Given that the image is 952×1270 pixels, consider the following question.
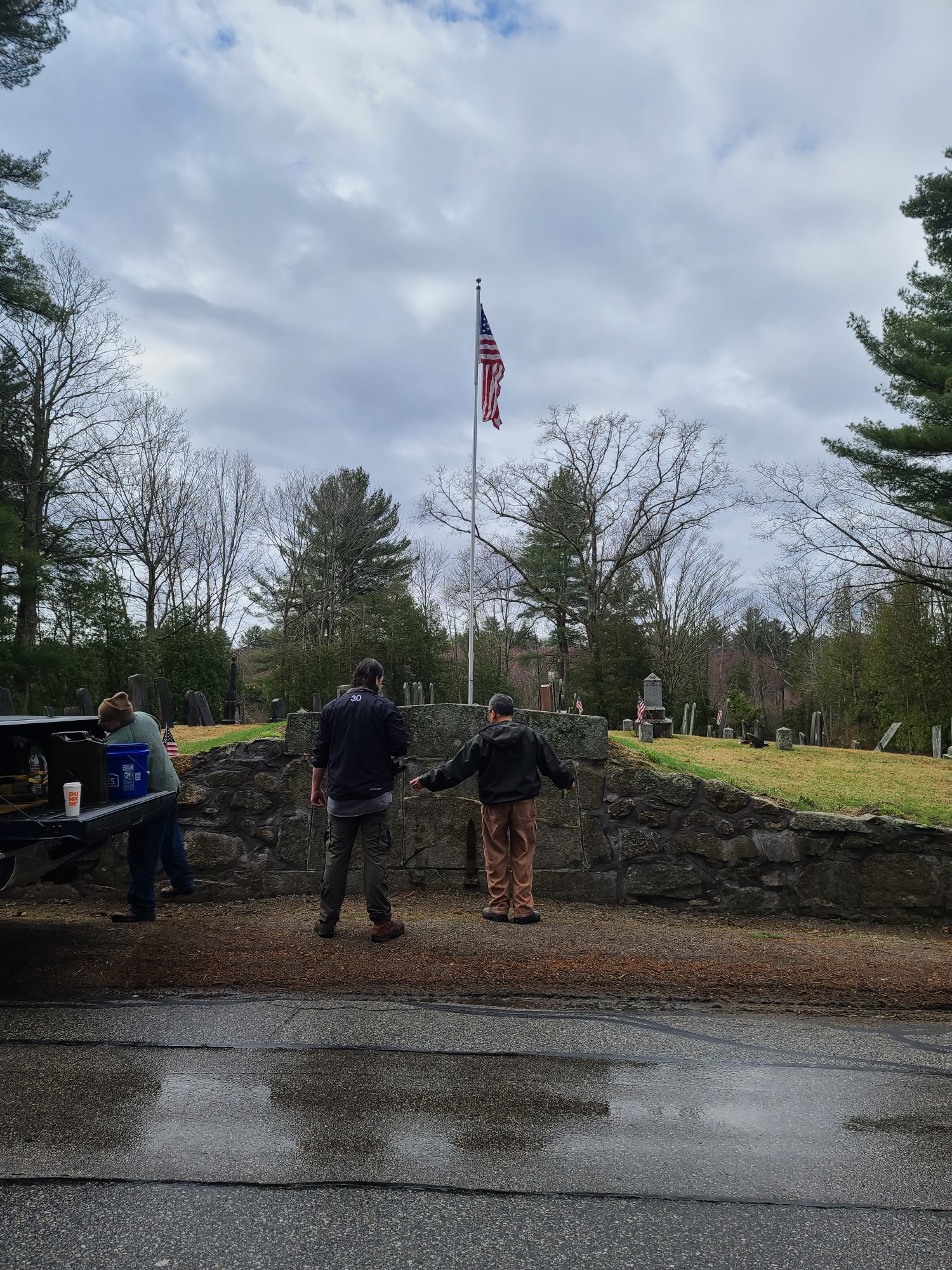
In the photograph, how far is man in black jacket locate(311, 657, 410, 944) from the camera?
247 inches

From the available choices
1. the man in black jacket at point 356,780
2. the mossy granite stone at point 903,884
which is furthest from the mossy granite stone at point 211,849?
the mossy granite stone at point 903,884

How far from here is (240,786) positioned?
8.05m

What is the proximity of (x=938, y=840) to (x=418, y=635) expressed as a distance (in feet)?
120

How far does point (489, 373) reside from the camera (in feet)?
76.0

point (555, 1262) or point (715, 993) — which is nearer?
point (555, 1262)

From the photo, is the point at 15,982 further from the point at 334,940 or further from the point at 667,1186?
the point at 667,1186

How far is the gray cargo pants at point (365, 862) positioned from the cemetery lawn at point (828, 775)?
338 cm

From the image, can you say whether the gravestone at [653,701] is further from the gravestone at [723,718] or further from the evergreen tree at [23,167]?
the evergreen tree at [23,167]

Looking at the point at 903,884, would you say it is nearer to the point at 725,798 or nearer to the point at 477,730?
the point at 725,798

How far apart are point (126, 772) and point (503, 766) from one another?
2.71 m

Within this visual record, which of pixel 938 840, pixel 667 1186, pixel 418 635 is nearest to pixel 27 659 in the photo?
pixel 418 635

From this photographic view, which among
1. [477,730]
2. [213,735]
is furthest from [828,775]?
[213,735]

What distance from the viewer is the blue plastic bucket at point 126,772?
628 centimetres

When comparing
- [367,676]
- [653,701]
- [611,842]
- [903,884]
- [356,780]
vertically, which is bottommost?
[903,884]
